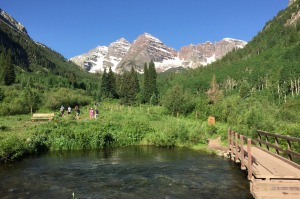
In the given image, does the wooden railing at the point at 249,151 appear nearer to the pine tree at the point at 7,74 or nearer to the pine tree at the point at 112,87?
the pine tree at the point at 112,87

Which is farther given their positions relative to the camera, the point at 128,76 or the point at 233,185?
the point at 128,76

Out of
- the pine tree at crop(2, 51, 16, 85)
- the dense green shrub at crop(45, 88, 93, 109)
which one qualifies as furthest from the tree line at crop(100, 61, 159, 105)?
the pine tree at crop(2, 51, 16, 85)

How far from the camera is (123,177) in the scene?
19078 millimetres

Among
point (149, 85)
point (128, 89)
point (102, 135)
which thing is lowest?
point (102, 135)

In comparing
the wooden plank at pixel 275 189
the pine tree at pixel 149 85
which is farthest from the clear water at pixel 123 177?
the pine tree at pixel 149 85

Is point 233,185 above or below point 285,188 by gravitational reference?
below

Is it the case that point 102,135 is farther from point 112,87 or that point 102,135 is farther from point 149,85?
point 149,85

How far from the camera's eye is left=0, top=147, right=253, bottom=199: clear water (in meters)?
15.9

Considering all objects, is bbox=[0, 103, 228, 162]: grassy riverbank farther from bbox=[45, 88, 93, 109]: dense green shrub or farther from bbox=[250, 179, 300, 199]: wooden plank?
bbox=[45, 88, 93, 109]: dense green shrub

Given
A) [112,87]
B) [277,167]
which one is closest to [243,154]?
[277,167]

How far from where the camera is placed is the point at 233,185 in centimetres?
1741

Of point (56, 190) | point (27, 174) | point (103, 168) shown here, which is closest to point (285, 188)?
point (56, 190)

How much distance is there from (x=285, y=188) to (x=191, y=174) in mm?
8412

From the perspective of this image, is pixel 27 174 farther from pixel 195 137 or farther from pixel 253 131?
pixel 253 131
